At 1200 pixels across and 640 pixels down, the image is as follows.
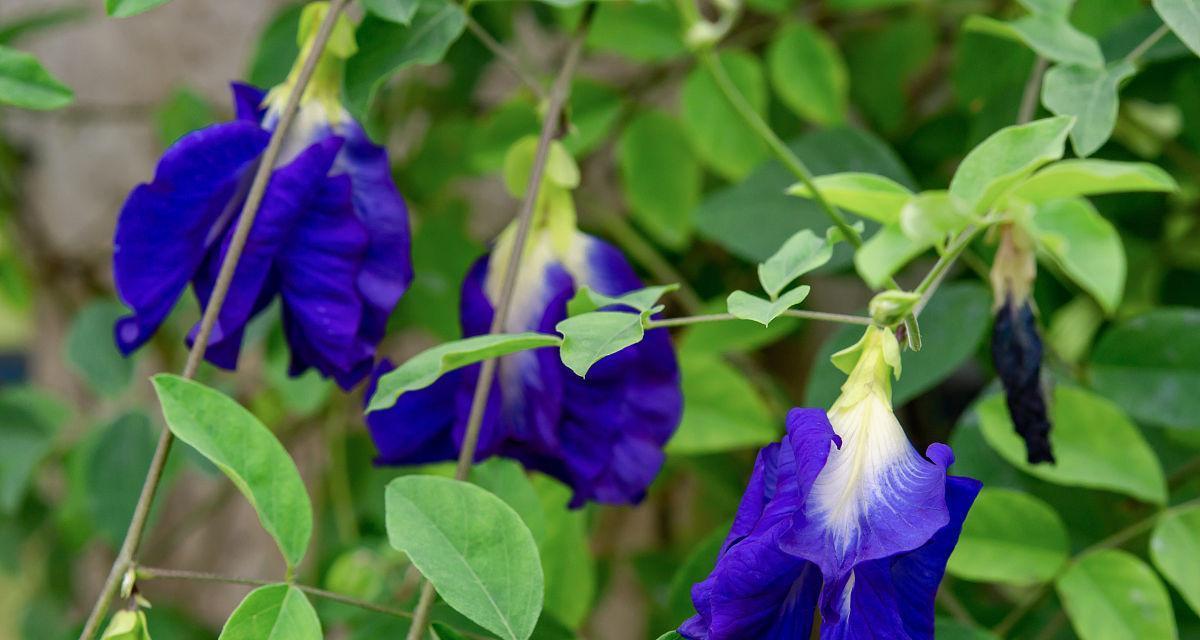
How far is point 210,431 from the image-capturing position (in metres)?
0.48

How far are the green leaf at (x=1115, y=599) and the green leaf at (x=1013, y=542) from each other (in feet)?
0.05

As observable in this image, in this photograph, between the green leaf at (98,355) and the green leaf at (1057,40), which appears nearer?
the green leaf at (1057,40)

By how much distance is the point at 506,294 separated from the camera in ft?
1.80

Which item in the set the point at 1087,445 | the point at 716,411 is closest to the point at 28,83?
the point at 716,411

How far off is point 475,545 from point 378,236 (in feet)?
0.53

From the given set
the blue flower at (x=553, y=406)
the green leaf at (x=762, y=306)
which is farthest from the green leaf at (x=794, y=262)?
the blue flower at (x=553, y=406)

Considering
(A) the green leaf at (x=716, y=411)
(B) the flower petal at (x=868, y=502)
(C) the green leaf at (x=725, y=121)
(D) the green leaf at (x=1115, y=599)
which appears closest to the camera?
(B) the flower petal at (x=868, y=502)

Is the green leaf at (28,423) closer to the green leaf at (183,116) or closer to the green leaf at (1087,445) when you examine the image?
the green leaf at (183,116)

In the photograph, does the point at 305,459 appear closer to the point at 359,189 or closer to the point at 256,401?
the point at 256,401

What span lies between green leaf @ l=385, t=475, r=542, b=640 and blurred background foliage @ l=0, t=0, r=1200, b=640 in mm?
88

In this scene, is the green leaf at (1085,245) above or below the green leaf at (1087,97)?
below

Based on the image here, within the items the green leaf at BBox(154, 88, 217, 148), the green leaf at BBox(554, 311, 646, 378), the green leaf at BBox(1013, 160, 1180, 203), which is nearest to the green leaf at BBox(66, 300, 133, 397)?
the green leaf at BBox(154, 88, 217, 148)

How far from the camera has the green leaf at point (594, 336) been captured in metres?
0.44

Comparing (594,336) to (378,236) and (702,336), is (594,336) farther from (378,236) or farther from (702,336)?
(702,336)
